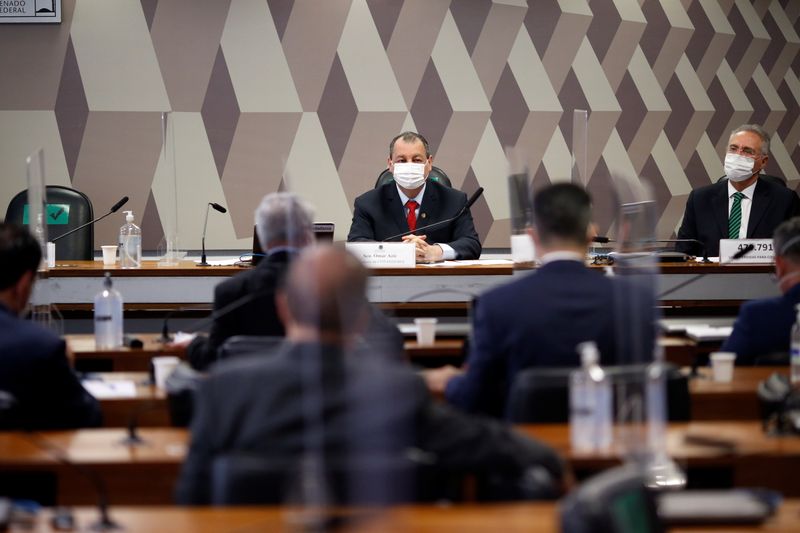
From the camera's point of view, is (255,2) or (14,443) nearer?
(14,443)

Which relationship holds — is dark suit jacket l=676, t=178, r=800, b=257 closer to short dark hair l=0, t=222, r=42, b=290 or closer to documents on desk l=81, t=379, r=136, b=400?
documents on desk l=81, t=379, r=136, b=400

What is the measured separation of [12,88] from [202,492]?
18.1 ft

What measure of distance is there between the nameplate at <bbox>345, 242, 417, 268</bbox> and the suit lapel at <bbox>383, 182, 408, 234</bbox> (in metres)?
0.61

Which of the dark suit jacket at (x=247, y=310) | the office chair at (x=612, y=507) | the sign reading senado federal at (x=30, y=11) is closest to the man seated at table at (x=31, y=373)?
the dark suit jacket at (x=247, y=310)

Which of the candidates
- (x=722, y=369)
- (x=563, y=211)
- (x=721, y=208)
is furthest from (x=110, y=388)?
(x=721, y=208)

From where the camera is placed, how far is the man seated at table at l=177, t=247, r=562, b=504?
1250 millimetres

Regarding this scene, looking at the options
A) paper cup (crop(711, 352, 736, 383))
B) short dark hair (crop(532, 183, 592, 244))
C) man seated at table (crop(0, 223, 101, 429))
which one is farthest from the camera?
paper cup (crop(711, 352, 736, 383))

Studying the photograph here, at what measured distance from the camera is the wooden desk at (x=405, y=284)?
486 cm

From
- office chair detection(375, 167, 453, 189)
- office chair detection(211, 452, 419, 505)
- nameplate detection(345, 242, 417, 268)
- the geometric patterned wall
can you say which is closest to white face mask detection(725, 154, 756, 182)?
the geometric patterned wall

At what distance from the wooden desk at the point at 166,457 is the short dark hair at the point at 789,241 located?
0.95m

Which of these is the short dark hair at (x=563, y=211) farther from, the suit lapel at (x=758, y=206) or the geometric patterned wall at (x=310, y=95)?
the geometric patterned wall at (x=310, y=95)

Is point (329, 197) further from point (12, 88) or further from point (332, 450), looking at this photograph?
point (332, 450)

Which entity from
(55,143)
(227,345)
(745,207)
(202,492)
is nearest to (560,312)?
(227,345)

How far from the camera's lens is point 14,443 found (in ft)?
7.73
